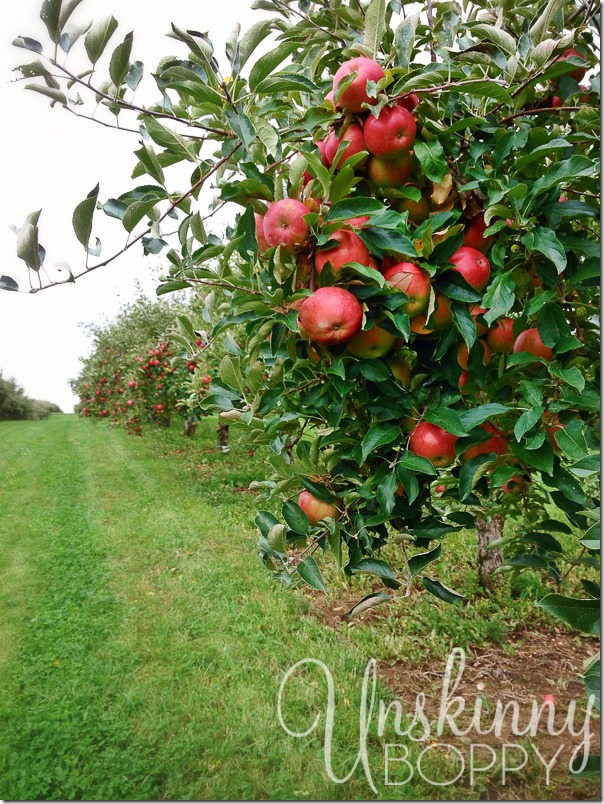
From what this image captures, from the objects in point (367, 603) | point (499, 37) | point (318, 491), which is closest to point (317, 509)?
point (318, 491)

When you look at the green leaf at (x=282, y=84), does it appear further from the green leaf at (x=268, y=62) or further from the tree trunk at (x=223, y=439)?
the tree trunk at (x=223, y=439)

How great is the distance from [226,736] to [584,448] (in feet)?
5.22

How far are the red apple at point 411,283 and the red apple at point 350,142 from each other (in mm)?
156

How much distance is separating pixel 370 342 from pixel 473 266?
0.57ft

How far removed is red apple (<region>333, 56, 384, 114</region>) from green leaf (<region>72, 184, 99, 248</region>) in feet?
1.02

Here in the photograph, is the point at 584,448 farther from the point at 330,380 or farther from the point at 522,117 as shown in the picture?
the point at 522,117

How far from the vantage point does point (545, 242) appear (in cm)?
72

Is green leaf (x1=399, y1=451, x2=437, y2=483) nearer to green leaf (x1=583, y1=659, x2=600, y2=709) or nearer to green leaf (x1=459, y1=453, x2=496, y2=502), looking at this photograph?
green leaf (x1=459, y1=453, x2=496, y2=502)

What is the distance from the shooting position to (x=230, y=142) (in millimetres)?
756

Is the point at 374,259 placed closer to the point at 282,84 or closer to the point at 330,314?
the point at 330,314

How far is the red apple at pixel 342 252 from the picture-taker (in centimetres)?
67

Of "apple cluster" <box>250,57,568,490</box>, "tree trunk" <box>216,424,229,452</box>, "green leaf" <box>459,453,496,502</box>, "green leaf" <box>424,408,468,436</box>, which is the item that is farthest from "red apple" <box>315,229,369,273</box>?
"tree trunk" <box>216,424,229,452</box>

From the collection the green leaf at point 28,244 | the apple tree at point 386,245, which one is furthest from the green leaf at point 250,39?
the green leaf at point 28,244

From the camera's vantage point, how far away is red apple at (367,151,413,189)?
0.73 m
